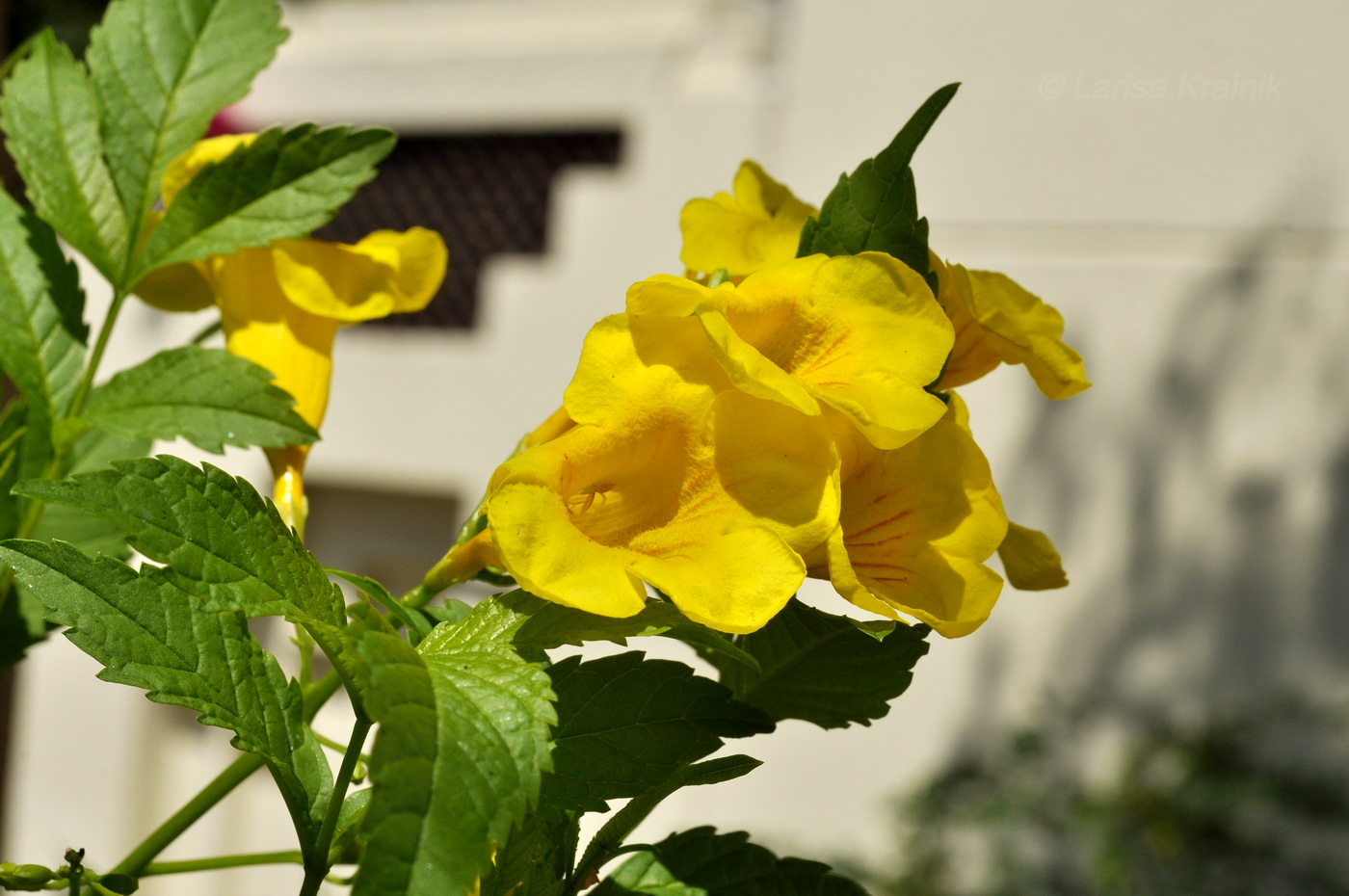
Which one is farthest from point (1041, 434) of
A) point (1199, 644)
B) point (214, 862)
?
point (214, 862)

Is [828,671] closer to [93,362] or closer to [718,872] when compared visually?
[718,872]

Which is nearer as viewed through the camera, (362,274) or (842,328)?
(842,328)

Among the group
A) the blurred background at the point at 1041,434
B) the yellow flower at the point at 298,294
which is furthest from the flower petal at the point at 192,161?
the blurred background at the point at 1041,434

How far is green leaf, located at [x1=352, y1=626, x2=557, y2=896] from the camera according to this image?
230 millimetres

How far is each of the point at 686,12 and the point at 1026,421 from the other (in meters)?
1.30

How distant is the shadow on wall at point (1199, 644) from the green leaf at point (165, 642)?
2.09m

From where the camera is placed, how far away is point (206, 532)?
0.94 feet

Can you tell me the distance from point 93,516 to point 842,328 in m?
0.39

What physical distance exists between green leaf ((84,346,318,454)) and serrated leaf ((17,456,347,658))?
0.13m

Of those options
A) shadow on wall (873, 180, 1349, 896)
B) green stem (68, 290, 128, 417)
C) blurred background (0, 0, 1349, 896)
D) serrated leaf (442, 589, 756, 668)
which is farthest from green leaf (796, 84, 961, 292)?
shadow on wall (873, 180, 1349, 896)

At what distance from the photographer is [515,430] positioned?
2.61 meters

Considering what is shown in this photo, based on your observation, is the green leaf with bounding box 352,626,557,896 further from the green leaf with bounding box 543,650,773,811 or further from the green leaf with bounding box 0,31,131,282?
the green leaf with bounding box 0,31,131,282

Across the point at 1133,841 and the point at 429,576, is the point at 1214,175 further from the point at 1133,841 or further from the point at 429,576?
the point at 429,576

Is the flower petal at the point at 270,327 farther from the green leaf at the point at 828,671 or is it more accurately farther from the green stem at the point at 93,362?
the green leaf at the point at 828,671
